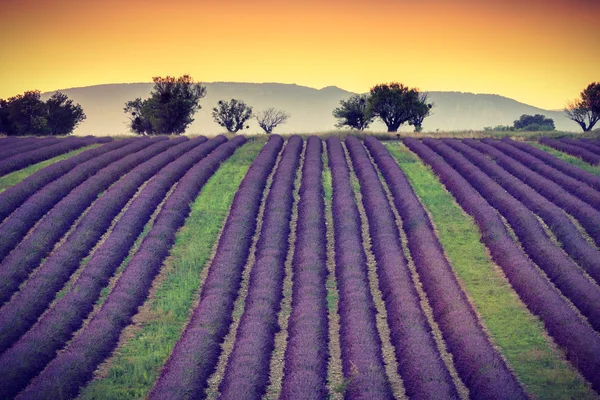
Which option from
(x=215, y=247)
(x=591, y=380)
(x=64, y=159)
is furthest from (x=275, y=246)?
(x=64, y=159)

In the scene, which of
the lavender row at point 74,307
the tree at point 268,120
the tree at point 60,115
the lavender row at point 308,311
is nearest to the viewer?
the lavender row at point 308,311

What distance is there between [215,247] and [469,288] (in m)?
8.18

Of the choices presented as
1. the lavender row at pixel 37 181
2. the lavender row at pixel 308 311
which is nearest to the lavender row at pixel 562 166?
the lavender row at pixel 308 311

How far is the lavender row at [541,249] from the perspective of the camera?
46.2 feet

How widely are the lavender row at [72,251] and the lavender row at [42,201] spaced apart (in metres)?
1.51

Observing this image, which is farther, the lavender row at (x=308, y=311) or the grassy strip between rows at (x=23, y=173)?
the grassy strip between rows at (x=23, y=173)

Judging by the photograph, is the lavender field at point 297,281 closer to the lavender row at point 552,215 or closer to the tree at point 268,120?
the lavender row at point 552,215

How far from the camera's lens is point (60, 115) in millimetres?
60844

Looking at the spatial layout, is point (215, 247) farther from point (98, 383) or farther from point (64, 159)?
point (64, 159)


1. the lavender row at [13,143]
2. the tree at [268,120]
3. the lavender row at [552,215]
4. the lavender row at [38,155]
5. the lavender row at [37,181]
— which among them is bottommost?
the lavender row at [552,215]

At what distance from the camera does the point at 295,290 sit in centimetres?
1517

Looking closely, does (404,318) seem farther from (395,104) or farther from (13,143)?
(395,104)

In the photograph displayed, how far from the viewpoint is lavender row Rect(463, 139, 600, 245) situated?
19594mm

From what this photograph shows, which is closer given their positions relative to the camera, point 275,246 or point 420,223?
point 275,246
